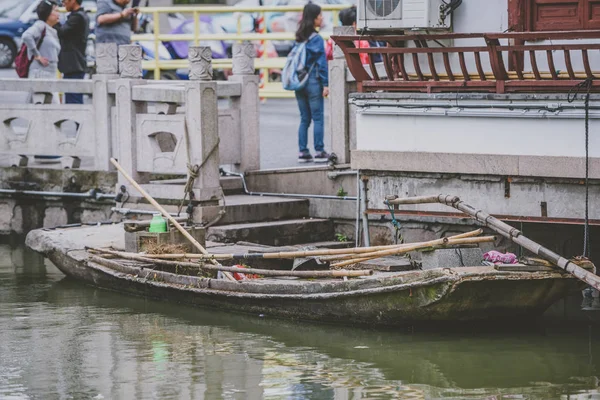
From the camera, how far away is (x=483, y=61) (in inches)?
564

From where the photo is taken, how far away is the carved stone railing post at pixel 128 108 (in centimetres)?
1652

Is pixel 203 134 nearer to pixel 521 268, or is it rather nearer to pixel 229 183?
pixel 229 183

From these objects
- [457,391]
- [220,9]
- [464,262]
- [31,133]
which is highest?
[220,9]

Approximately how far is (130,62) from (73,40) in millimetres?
2420

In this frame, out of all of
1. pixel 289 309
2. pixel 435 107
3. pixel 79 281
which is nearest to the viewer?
pixel 289 309

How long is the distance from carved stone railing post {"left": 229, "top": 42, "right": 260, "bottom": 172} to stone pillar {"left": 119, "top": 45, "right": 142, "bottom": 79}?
3.63ft

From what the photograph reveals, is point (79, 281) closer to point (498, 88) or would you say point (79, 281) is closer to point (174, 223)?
point (174, 223)

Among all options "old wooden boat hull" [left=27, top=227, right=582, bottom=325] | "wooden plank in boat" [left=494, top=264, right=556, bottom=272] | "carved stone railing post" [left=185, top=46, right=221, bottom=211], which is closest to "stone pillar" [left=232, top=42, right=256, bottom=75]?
"carved stone railing post" [left=185, top=46, right=221, bottom=211]

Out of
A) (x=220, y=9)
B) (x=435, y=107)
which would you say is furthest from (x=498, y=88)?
(x=220, y=9)

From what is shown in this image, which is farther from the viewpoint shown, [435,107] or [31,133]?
[31,133]

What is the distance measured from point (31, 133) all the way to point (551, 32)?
747 cm

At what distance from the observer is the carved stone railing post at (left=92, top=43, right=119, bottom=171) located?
17031mm

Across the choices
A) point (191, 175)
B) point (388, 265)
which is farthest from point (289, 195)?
point (388, 265)

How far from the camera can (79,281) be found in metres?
15.3
